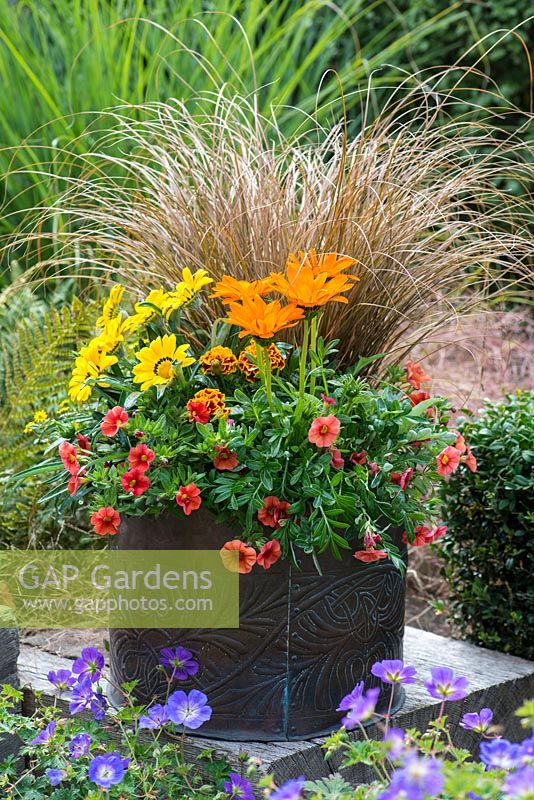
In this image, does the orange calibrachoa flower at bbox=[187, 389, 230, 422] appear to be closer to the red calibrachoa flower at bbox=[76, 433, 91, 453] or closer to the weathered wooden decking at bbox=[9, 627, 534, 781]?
the red calibrachoa flower at bbox=[76, 433, 91, 453]

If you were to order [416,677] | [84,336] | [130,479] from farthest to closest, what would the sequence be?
[84,336]
[416,677]
[130,479]

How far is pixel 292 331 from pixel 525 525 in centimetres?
69

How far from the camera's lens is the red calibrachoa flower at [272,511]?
1442mm

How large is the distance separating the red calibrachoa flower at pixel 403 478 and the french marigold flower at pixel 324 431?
18 centimetres

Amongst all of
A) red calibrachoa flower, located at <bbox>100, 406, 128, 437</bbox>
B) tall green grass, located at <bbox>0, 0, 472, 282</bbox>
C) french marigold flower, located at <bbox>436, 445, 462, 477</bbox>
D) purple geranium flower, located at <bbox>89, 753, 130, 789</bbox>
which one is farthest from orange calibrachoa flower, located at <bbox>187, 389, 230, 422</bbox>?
tall green grass, located at <bbox>0, 0, 472, 282</bbox>

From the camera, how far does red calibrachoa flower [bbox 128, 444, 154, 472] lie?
4.72 feet

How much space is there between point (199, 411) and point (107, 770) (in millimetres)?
541

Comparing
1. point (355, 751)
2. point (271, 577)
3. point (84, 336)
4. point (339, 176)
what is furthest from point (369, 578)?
point (84, 336)

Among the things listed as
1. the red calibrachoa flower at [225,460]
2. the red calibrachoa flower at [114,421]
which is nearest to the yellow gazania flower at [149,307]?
the red calibrachoa flower at [114,421]

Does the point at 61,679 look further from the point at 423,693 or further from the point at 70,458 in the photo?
the point at 423,693

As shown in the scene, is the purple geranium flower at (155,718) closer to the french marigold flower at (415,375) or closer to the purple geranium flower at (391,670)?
the purple geranium flower at (391,670)

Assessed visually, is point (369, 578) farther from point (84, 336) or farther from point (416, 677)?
point (84, 336)

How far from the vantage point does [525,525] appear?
6.54 feet

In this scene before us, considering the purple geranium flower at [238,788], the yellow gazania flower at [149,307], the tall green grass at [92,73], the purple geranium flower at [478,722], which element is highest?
the tall green grass at [92,73]
